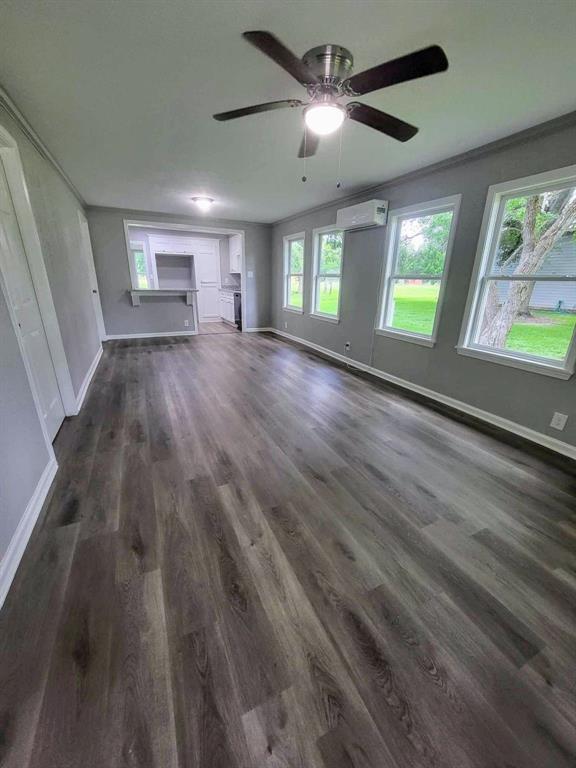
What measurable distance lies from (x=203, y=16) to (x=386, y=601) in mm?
2850

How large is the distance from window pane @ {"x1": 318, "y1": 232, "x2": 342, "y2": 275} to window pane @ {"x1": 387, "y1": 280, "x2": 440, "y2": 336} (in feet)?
4.13

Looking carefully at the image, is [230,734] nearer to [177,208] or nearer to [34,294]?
[34,294]

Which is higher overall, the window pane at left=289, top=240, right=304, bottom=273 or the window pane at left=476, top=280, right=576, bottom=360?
the window pane at left=289, top=240, right=304, bottom=273

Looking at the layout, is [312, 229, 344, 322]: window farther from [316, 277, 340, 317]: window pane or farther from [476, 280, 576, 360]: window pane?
[476, 280, 576, 360]: window pane

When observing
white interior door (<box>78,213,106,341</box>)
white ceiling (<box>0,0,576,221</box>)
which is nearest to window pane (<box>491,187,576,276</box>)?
white ceiling (<box>0,0,576,221</box>)

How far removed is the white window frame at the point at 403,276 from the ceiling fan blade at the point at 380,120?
1519 mm

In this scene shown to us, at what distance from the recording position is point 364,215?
156 inches

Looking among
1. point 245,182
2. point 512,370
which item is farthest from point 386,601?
point 245,182

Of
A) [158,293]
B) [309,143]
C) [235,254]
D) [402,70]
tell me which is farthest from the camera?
[235,254]

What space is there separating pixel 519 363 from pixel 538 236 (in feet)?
3.52

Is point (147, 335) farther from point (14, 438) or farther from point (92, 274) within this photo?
point (14, 438)

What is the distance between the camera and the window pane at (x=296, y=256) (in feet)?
19.7

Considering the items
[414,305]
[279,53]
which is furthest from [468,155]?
[279,53]

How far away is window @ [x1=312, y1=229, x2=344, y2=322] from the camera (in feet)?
16.3
